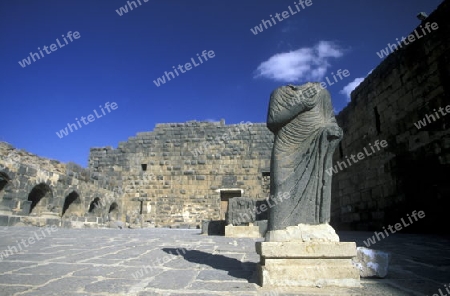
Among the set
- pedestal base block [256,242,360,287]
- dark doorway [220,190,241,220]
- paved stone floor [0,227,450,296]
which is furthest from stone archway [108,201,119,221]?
pedestal base block [256,242,360,287]

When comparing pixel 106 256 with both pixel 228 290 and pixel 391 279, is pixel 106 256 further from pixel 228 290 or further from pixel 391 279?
pixel 391 279

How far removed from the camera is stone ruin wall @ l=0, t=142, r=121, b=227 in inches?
324

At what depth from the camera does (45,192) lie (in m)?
9.72

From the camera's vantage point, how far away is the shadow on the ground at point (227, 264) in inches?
113

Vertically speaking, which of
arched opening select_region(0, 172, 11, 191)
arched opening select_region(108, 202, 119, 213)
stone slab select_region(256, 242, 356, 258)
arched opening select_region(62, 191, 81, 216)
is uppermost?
arched opening select_region(0, 172, 11, 191)

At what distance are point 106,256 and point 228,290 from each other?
2.35 m

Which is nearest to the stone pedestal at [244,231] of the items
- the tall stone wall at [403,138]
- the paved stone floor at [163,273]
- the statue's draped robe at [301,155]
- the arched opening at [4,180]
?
the paved stone floor at [163,273]

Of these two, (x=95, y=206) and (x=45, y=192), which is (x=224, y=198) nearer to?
(x=95, y=206)

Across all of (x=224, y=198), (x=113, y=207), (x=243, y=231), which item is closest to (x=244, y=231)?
(x=243, y=231)

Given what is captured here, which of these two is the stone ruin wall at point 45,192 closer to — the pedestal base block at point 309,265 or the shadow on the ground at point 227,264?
the shadow on the ground at point 227,264

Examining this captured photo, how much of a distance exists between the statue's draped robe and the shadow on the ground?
24.9 inches

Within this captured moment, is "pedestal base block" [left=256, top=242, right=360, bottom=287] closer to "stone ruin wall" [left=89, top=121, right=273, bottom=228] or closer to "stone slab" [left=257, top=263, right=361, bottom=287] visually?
"stone slab" [left=257, top=263, right=361, bottom=287]

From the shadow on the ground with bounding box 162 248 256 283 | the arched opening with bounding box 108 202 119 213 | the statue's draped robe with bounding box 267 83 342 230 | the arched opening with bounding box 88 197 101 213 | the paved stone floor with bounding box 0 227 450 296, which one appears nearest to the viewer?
the paved stone floor with bounding box 0 227 450 296

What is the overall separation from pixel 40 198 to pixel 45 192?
0.81 ft
